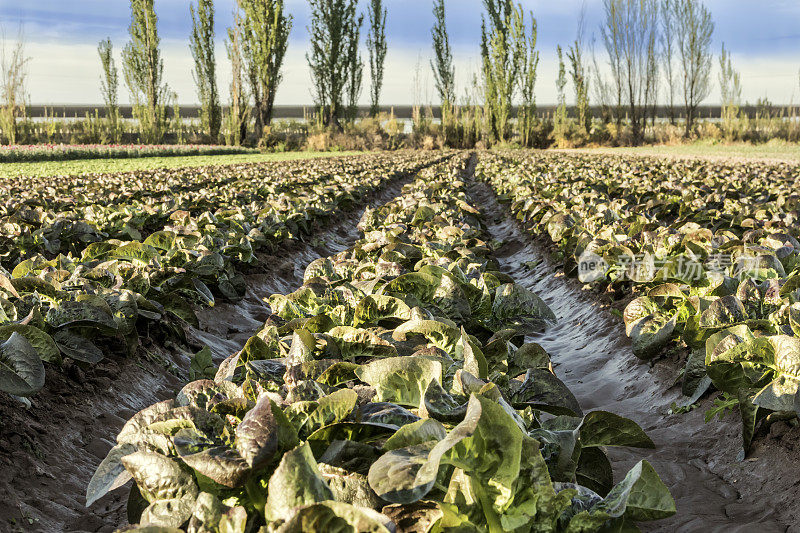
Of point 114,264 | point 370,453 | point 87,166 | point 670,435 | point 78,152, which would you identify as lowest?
point 670,435

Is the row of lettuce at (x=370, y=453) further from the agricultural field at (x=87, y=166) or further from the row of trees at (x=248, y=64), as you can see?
the row of trees at (x=248, y=64)

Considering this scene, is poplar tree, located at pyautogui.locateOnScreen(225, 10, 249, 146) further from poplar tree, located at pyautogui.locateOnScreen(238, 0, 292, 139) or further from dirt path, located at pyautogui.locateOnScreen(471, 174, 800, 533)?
dirt path, located at pyautogui.locateOnScreen(471, 174, 800, 533)

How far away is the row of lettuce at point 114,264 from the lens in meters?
2.79

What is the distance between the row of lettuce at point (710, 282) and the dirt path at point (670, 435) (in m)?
0.16

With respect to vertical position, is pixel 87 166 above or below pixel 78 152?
below

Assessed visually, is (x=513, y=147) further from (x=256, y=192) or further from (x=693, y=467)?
(x=693, y=467)

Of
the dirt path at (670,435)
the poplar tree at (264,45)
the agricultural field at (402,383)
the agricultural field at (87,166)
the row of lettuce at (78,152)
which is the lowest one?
the dirt path at (670,435)

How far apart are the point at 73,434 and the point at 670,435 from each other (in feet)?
8.66

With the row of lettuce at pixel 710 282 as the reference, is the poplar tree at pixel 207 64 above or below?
above

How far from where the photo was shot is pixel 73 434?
267cm

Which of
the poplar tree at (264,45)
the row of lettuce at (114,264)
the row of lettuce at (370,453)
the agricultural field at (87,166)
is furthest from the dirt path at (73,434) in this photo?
the poplar tree at (264,45)


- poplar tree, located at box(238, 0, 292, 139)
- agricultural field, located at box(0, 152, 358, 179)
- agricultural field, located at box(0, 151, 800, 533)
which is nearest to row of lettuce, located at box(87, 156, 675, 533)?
agricultural field, located at box(0, 151, 800, 533)

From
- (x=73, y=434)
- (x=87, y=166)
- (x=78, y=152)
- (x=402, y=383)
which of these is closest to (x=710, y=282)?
(x=402, y=383)

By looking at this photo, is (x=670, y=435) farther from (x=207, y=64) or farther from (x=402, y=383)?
(x=207, y=64)
